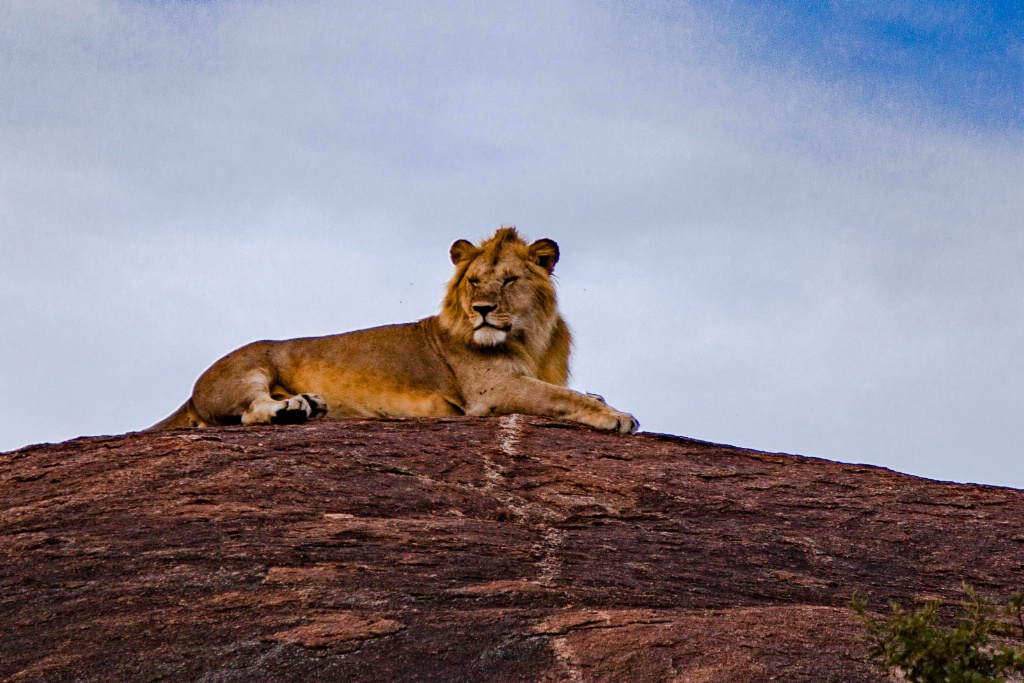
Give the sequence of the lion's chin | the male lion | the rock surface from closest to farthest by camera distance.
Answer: the rock surface < the male lion < the lion's chin

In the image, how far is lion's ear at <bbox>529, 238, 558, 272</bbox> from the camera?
10703 millimetres

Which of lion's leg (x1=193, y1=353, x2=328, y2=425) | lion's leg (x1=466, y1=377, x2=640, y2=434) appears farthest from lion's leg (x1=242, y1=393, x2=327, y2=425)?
lion's leg (x1=466, y1=377, x2=640, y2=434)

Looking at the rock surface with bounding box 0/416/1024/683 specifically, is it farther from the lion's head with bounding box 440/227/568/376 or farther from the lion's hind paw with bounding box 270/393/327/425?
the lion's head with bounding box 440/227/568/376

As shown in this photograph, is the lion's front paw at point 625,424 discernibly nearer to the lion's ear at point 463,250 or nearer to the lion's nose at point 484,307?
the lion's nose at point 484,307

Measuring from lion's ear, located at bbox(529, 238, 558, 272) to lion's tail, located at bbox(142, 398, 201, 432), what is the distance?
3028 mm

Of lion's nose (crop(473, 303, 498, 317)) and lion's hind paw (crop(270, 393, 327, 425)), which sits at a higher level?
lion's nose (crop(473, 303, 498, 317))

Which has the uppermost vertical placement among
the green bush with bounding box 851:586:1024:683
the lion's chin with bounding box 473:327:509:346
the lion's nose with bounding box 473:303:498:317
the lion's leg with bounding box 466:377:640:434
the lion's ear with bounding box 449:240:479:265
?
the lion's ear with bounding box 449:240:479:265

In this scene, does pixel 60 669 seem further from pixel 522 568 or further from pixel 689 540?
pixel 689 540

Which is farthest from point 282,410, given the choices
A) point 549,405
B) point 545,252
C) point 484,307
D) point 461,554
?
point 545,252

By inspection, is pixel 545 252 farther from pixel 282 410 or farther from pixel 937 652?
pixel 937 652

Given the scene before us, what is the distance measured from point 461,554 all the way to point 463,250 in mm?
4177

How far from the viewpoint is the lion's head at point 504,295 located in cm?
1010

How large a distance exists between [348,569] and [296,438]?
1.80 m

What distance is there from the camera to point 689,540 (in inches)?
299
